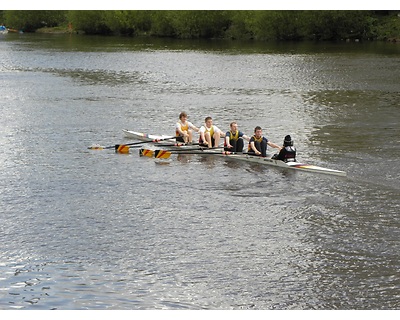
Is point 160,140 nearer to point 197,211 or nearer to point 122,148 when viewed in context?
point 122,148

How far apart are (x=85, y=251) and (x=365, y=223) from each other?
6303mm

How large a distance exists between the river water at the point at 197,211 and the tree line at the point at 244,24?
52.9m

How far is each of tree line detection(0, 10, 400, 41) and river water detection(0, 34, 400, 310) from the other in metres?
52.9

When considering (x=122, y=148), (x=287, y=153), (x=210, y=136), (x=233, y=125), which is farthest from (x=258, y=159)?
(x=122, y=148)

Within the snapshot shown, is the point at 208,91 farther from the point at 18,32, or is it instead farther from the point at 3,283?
the point at 18,32

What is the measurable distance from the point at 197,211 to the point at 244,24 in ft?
276

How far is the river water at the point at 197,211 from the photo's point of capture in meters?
13.3

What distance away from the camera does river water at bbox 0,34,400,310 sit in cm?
1334

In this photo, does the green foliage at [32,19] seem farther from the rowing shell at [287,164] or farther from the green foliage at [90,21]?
the rowing shell at [287,164]

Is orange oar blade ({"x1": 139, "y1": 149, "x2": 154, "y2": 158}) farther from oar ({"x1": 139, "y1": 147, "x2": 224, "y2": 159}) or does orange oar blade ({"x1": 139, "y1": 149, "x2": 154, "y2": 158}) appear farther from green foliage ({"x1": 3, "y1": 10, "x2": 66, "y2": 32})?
green foliage ({"x1": 3, "y1": 10, "x2": 66, "y2": 32})

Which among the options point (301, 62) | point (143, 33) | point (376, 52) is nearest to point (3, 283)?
point (301, 62)

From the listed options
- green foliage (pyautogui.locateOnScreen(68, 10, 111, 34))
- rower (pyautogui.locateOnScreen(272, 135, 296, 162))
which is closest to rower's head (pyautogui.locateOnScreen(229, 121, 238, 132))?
rower (pyautogui.locateOnScreen(272, 135, 296, 162))

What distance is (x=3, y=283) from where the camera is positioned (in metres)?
13.5

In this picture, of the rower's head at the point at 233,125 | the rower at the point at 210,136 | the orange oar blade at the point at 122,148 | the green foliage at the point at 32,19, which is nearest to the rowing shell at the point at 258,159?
the rower at the point at 210,136
